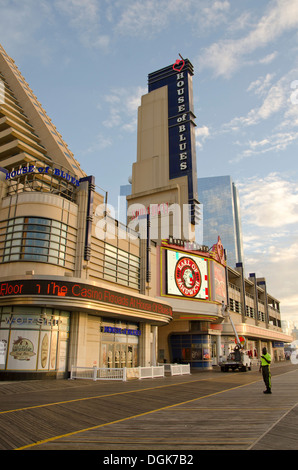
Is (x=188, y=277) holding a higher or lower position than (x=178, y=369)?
higher

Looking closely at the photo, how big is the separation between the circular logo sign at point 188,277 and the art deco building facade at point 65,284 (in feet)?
21.0

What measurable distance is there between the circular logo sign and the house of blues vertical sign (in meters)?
14.9

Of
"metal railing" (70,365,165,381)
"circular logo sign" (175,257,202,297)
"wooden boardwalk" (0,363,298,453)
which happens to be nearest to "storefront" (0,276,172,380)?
"metal railing" (70,365,165,381)

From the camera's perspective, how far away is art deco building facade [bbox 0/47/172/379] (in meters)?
23.0

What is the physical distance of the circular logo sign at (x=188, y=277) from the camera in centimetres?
4159

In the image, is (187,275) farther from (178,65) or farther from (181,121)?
(178,65)

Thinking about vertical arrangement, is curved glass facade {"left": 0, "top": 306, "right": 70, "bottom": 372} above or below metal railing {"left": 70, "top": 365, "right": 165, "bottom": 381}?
above

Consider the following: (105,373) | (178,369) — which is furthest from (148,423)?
(178,369)

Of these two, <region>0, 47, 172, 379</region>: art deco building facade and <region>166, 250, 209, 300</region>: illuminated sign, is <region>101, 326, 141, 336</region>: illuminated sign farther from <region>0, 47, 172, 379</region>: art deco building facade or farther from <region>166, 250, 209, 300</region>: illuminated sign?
<region>166, 250, 209, 300</region>: illuminated sign

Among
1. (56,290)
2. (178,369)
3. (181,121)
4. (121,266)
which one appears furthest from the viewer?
(181,121)

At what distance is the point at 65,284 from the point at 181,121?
4703 centimetres

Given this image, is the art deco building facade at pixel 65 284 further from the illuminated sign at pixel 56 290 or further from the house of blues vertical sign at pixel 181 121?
the house of blues vertical sign at pixel 181 121

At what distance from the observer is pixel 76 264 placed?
90.5 ft

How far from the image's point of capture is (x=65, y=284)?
22906 millimetres
